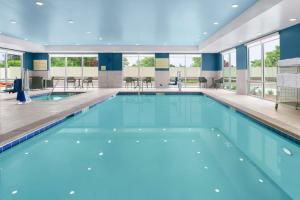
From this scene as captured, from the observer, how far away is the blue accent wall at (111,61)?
17734 mm

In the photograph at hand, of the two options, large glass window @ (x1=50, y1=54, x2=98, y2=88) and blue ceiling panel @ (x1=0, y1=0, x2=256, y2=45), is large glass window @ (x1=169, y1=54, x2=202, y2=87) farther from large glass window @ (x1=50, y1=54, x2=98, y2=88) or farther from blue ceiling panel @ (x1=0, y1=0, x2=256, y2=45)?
blue ceiling panel @ (x1=0, y1=0, x2=256, y2=45)

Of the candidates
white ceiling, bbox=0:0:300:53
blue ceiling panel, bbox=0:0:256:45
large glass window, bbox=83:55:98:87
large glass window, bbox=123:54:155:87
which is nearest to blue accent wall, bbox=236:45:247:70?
white ceiling, bbox=0:0:300:53

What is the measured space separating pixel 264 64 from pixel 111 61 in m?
9.70

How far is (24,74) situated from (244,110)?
740 cm

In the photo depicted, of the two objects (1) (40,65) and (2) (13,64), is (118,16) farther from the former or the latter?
(1) (40,65)

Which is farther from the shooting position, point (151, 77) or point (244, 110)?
point (151, 77)

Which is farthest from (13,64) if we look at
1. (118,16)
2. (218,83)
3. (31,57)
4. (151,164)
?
(151,164)

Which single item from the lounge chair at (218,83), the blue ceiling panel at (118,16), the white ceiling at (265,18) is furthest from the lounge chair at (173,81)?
the white ceiling at (265,18)

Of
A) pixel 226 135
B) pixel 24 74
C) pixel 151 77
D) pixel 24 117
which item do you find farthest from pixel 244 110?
pixel 151 77

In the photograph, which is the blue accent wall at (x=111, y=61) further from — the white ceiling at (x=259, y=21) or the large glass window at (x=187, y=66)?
the white ceiling at (x=259, y=21)

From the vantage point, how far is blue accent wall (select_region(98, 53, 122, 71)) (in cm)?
1773

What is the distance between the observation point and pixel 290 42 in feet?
26.0

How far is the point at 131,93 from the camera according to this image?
14.3 m

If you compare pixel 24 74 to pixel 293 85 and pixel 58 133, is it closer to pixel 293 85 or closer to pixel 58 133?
pixel 58 133
